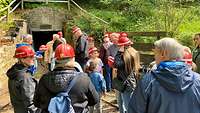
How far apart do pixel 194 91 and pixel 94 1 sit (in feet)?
68.0

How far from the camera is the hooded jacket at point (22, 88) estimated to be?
557 centimetres

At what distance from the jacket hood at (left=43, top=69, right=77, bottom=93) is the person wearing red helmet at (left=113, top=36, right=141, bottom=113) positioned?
2466mm

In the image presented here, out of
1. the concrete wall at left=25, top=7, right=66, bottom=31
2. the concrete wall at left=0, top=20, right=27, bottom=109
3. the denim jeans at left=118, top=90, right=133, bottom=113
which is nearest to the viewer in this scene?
the denim jeans at left=118, top=90, right=133, bottom=113

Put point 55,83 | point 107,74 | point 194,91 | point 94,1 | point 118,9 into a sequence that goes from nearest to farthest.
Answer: point 194,91, point 55,83, point 107,74, point 118,9, point 94,1

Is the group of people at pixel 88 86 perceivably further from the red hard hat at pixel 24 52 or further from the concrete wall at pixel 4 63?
the concrete wall at pixel 4 63

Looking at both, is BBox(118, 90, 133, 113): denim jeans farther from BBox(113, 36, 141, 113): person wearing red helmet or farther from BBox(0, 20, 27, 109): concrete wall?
BBox(0, 20, 27, 109): concrete wall

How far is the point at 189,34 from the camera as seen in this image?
17.4 meters

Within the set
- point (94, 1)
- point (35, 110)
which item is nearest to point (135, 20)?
point (94, 1)

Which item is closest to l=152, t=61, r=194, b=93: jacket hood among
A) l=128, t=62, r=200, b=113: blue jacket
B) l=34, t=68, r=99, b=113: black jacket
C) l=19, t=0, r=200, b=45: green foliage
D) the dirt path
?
l=128, t=62, r=200, b=113: blue jacket

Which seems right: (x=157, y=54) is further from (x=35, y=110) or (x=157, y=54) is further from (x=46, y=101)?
(x=35, y=110)

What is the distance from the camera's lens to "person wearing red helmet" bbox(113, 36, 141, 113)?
712 cm

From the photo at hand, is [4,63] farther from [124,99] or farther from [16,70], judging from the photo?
[16,70]

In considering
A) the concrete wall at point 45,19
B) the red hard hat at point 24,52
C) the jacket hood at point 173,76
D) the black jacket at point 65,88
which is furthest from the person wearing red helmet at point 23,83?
the concrete wall at point 45,19

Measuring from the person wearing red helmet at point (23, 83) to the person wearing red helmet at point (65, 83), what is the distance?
0.71 metres
